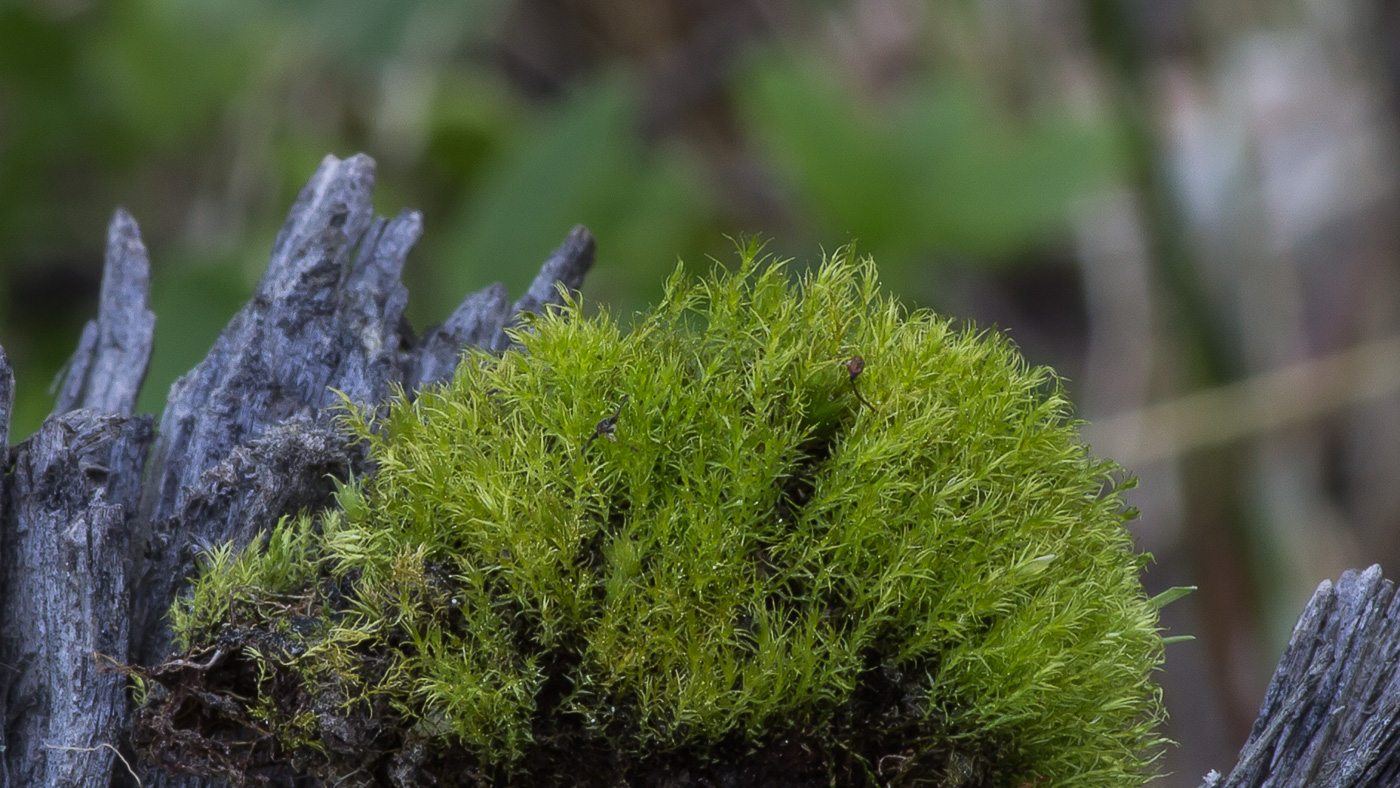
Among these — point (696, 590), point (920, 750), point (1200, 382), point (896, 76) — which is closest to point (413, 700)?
point (696, 590)

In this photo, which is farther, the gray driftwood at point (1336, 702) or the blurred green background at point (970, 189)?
the blurred green background at point (970, 189)

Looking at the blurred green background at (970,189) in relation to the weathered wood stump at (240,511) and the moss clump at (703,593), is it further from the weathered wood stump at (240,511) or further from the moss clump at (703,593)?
the moss clump at (703,593)

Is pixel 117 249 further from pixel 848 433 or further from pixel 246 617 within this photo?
pixel 848 433

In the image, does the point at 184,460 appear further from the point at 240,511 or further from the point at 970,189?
the point at 970,189

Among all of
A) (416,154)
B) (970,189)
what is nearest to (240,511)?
(970,189)

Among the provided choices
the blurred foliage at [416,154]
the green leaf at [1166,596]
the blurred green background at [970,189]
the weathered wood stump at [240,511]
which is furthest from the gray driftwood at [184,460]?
the blurred foliage at [416,154]

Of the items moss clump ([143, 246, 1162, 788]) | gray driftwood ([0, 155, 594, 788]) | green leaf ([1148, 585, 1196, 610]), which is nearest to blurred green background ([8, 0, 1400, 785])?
gray driftwood ([0, 155, 594, 788])

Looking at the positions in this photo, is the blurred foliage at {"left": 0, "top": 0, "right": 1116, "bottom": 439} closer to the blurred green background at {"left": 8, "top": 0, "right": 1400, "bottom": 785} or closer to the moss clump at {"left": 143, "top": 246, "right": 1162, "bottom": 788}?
the blurred green background at {"left": 8, "top": 0, "right": 1400, "bottom": 785}
